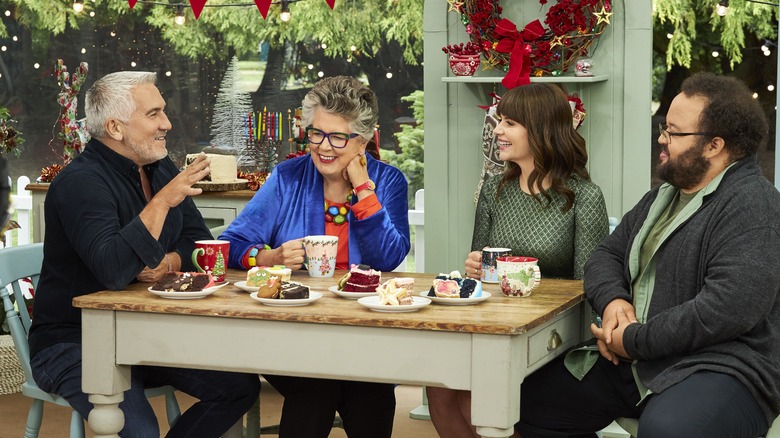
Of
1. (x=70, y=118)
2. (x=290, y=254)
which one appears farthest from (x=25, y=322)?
(x=70, y=118)

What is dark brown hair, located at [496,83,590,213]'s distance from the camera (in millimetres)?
3053

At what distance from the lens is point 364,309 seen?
2.34 m

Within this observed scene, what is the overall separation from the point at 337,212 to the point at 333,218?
21 mm

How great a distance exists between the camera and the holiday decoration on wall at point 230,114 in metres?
6.93

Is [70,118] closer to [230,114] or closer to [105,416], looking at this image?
[230,114]

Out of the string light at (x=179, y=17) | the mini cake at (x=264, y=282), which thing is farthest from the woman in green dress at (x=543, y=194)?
the string light at (x=179, y=17)

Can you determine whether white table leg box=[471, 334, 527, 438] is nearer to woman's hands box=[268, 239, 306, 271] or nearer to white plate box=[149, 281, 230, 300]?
white plate box=[149, 281, 230, 300]

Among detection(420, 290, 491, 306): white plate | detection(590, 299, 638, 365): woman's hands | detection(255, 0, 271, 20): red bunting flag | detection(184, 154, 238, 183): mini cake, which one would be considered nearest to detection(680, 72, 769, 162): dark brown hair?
detection(590, 299, 638, 365): woman's hands

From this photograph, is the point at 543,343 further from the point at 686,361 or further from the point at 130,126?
the point at 130,126

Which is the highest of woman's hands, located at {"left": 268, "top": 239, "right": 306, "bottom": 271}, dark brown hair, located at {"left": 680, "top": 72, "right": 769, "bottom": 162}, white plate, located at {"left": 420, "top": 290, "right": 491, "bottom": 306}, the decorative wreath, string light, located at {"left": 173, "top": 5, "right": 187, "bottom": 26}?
string light, located at {"left": 173, "top": 5, "right": 187, "bottom": 26}

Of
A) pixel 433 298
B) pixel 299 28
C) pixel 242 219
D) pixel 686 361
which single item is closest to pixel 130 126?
pixel 242 219

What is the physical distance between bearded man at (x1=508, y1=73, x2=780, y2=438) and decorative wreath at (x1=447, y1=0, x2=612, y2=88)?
1155mm

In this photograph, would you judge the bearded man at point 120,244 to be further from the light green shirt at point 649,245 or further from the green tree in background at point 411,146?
the green tree in background at point 411,146

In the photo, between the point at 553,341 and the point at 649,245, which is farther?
the point at 649,245
